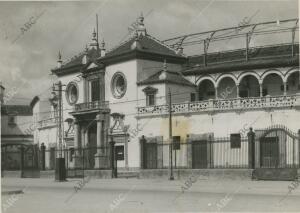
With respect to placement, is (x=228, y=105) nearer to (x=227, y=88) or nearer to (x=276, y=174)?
(x=227, y=88)

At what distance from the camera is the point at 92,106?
47156 mm

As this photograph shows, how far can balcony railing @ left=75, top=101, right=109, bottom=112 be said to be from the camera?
46.4m

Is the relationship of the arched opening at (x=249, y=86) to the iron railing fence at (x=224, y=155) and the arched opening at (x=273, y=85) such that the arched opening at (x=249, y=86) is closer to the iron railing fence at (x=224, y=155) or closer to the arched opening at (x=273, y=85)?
the arched opening at (x=273, y=85)

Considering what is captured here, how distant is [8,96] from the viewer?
2205cm

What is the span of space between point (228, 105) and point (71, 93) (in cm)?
1850

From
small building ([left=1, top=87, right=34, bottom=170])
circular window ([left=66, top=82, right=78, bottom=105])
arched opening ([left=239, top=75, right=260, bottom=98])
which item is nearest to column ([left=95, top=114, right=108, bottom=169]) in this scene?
circular window ([left=66, top=82, right=78, bottom=105])

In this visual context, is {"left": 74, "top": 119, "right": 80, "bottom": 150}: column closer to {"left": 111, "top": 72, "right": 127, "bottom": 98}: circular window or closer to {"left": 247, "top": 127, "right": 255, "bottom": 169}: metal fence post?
{"left": 111, "top": 72, "right": 127, "bottom": 98}: circular window

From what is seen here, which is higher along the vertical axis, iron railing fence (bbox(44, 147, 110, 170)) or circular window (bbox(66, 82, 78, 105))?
circular window (bbox(66, 82, 78, 105))

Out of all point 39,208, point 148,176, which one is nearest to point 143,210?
point 39,208

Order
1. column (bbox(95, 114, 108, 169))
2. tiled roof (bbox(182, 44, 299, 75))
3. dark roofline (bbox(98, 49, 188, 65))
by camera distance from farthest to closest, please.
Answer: dark roofline (bbox(98, 49, 188, 65)) → column (bbox(95, 114, 108, 169)) → tiled roof (bbox(182, 44, 299, 75))

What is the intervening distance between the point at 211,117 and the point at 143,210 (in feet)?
82.6

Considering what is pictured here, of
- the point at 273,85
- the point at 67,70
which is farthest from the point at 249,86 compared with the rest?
the point at 67,70

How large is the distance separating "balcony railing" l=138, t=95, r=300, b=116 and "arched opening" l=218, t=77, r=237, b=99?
17.9 ft

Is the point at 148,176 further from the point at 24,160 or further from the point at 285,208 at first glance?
the point at 285,208
